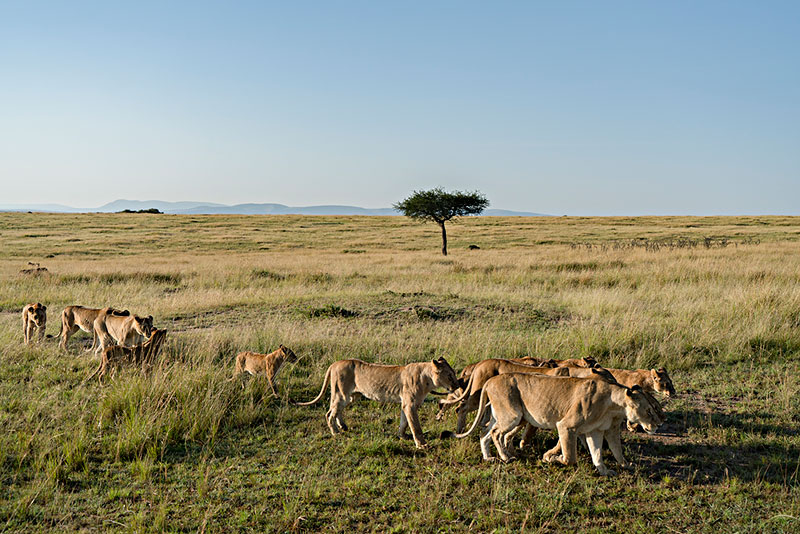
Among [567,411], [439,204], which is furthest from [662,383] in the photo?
[439,204]

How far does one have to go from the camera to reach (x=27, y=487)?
16.8ft

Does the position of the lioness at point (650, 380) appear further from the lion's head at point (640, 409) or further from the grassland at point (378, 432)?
the lion's head at point (640, 409)

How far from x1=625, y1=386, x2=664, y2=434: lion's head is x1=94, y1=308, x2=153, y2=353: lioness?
730 centimetres

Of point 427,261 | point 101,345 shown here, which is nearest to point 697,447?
point 101,345

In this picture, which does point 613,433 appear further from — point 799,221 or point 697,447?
point 799,221

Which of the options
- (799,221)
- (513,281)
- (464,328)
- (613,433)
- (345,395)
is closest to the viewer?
(613,433)

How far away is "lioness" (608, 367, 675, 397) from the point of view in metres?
6.44

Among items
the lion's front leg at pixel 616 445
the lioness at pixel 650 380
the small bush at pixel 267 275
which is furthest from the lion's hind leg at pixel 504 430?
the small bush at pixel 267 275

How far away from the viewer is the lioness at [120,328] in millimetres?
9031

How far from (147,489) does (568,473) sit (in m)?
3.95

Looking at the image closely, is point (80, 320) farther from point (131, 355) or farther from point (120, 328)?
point (131, 355)

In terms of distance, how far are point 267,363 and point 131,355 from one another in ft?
6.81

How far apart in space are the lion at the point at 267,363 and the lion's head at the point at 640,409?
15.0 feet

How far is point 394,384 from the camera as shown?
626 centimetres
